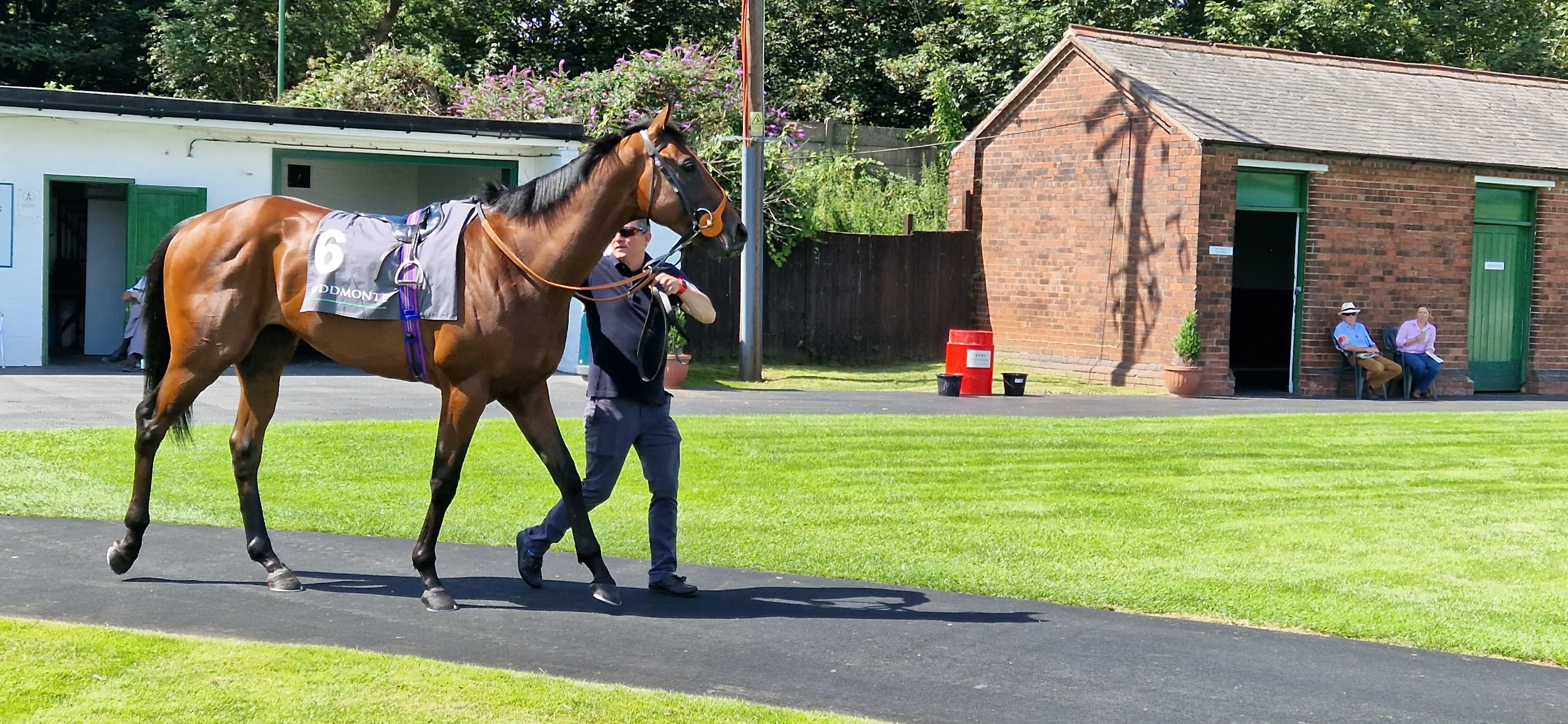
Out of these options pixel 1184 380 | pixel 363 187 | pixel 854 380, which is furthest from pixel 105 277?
pixel 1184 380

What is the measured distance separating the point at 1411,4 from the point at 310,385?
26686 mm

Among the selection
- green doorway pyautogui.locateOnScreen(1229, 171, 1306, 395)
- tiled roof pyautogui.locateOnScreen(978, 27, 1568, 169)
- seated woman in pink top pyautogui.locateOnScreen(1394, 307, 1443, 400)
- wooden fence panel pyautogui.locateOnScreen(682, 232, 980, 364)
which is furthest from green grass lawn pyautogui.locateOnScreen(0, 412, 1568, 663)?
tiled roof pyautogui.locateOnScreen(978, 27, 1568, 169)

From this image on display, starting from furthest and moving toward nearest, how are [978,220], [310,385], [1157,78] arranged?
1. [978,220]
2. [1157,78]
3. [310,385]

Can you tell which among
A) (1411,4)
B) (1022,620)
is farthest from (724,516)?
(1411,4)

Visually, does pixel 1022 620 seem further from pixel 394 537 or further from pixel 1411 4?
pixel 1411 4

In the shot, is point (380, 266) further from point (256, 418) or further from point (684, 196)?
point (684, 196)

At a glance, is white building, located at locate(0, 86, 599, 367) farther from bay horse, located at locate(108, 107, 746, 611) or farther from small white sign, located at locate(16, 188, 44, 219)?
bay horse, located at locate(108, 107, 746, 611)

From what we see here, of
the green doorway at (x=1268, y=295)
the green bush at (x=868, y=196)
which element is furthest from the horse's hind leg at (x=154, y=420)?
the green bush at (x=868, y=196)

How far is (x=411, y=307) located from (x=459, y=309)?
9.7 inches

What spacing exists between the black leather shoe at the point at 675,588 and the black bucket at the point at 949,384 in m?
12.4

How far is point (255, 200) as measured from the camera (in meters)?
7.43

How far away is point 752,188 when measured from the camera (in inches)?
792

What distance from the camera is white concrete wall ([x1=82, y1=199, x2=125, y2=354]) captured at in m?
21.6

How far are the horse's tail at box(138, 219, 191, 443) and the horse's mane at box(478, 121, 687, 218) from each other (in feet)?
5.97
